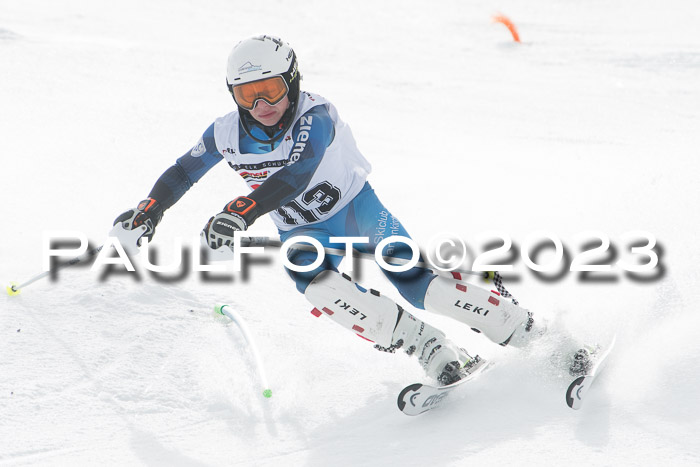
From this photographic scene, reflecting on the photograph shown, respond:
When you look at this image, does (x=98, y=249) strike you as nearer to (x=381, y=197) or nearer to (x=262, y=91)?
(x=262, y=91)

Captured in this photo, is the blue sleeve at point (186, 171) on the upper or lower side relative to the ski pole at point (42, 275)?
upper

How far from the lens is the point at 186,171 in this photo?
456cm

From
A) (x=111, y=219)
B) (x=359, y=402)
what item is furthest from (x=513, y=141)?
(x=359, y=402)

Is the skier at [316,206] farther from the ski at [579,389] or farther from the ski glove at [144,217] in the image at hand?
the ski at [579,389]

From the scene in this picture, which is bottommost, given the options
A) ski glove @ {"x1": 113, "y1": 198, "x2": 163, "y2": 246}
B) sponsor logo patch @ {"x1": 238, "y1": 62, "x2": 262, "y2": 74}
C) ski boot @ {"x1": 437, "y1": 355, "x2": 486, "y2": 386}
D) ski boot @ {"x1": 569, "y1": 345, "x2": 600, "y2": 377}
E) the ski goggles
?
ski boot @ {"x1": 437, "y1": 355, "x2": 486, "y2": 386}

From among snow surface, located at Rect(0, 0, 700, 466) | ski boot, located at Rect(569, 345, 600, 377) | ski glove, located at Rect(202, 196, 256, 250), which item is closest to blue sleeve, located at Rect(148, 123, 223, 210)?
ski glove, located at Rect(202, 196, 256, 250)

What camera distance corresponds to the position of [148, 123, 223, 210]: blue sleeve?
4469 millimetres

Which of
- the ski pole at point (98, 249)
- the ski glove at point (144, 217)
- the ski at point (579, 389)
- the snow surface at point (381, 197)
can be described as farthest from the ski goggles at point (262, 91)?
the ski at point (579, 389)

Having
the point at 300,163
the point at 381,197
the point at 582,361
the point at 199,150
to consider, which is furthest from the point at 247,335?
the point at 381,197

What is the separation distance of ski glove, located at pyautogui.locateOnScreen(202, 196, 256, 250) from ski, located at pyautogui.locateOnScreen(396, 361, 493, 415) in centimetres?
118

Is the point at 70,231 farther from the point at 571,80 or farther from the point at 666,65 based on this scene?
the point at 666,65

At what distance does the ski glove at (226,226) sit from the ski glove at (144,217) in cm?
66

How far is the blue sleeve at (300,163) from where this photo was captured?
391 cm

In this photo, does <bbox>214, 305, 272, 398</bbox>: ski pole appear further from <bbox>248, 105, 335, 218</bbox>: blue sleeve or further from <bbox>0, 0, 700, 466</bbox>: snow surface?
<bbox>248, 105, 335, 218</bbox>: blue sleeve
